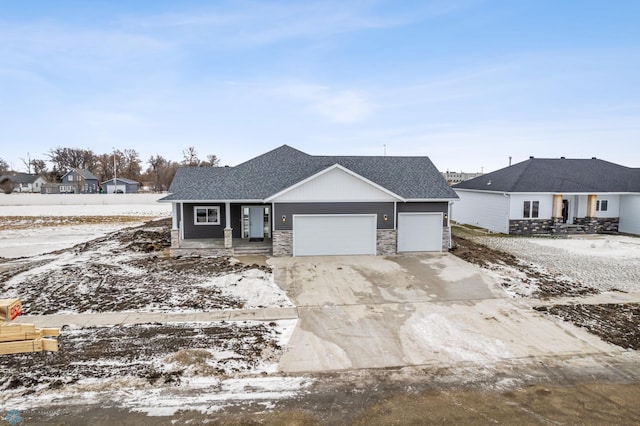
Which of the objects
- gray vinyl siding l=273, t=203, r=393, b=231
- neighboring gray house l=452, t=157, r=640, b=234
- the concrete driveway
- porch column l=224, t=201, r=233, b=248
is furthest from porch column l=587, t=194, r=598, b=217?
porch column l=224, t=201, r=233, b=248

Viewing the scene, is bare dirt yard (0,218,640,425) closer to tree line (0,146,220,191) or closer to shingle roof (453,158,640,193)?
shingle roof (453,158,640,193)

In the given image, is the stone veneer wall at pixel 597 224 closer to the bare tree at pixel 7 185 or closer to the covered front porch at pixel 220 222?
the covered front porch at pixel 220 222

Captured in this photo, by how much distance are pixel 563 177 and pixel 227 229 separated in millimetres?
20976

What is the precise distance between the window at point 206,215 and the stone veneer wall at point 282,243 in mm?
3985

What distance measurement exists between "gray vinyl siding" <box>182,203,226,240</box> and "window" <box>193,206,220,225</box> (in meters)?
0.15

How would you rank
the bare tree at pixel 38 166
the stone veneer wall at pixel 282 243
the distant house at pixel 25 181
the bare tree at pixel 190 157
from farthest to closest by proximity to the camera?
the bare tree at pixel 38 166
the distant house at pixel 25 181
the bare tree at pixel 190 157
the stone veneer wall at pixel 282 243

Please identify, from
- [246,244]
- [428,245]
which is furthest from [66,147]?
[428,245]

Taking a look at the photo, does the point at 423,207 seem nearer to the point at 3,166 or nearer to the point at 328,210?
the point at 328,210

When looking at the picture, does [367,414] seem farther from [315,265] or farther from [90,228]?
[90,228]

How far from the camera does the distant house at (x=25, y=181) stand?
235 ft

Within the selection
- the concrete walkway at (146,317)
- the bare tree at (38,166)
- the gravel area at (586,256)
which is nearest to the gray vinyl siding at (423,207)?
the gravel area at (586,256)

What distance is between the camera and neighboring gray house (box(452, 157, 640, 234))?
848 inches

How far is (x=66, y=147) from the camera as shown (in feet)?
258

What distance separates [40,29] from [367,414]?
2156 cm
